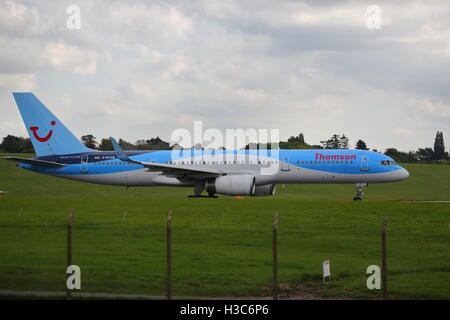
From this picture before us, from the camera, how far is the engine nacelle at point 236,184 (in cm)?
4628

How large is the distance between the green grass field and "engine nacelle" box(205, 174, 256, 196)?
9.78m

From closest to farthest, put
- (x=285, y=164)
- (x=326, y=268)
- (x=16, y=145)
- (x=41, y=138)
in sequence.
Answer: (x=326, y=268) → (x=285, y=164) → (x=41, y=138) → (x=16, y=145)

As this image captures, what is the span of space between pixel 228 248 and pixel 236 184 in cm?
2448

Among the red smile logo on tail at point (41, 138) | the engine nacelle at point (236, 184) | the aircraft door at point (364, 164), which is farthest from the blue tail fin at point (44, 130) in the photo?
the aircraft door at point (364, 164)

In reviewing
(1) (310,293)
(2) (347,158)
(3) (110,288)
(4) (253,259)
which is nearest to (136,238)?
(4) (253,259)

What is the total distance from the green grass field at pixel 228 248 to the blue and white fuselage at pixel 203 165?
11835mm

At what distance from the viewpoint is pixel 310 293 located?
17.4m

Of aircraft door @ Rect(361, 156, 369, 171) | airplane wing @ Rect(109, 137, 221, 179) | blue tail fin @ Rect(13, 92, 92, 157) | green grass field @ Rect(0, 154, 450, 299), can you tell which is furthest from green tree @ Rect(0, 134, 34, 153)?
green grass field @ Rect(0, 154, 450, 299)

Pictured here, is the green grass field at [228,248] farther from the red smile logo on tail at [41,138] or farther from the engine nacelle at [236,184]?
the red smile logo on tail at [41,138]

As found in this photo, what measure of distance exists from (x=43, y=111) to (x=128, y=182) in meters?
8.95

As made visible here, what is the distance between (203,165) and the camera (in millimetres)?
51062

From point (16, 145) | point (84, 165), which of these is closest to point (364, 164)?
point (84, 165)

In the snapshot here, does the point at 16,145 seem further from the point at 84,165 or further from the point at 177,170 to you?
the point at 177,170
